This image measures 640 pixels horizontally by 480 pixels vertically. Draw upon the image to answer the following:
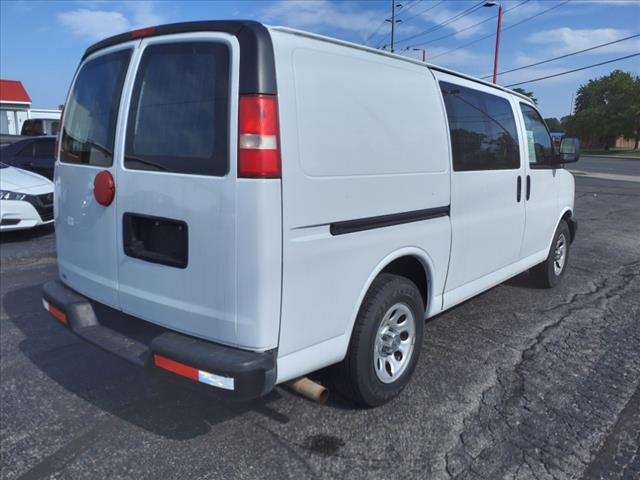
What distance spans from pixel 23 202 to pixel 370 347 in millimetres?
6784

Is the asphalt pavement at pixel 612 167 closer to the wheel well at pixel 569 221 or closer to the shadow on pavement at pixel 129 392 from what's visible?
the wheel well at pixel 569 221

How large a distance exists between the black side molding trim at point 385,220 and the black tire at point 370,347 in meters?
0.35

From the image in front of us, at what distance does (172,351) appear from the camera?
2473 millimetres

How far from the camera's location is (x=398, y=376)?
3240mm

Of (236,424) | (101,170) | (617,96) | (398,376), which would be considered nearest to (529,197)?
(398,376)

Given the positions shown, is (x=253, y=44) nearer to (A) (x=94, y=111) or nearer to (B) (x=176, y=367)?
(A) (x=94, y=111)

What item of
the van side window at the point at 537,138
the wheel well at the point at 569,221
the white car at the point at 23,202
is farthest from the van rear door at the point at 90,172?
the white car at the point at 23,202

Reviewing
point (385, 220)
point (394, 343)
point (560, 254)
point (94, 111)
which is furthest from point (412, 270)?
point (560, 254)

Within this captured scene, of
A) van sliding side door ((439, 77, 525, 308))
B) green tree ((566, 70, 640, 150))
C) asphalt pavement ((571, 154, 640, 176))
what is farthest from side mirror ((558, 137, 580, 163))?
green tree ((566, 70, 640, 150))

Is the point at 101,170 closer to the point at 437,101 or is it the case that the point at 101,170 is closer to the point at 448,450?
the point at 437,101

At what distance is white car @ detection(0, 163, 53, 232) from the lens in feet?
24.9

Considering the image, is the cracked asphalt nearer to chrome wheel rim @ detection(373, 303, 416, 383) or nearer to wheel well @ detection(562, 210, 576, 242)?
chrome wheel rim @ detection(373, 303, 416, 383)

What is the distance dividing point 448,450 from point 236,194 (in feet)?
5.81

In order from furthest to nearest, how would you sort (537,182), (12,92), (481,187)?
(12,92), (537,182), (481,187)
